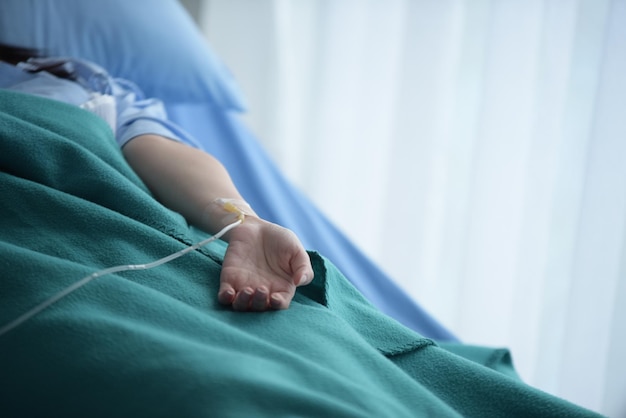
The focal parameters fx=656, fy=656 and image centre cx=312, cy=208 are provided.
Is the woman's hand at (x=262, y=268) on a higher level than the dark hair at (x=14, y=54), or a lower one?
lower

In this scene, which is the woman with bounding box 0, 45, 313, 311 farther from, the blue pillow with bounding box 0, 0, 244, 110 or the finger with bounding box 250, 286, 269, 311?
the blue pillow with bounding box 0, 0, 244, 110

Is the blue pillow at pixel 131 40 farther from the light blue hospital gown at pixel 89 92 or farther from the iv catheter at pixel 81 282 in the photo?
the iv catheter at pixel 81 282

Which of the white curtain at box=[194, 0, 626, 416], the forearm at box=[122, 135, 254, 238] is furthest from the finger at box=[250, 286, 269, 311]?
the white curtain at box=[194, 0, 626, 416]

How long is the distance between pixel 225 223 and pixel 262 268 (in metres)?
0.13

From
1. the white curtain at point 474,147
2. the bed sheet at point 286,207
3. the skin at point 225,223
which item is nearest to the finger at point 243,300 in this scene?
the skin at point 225,223

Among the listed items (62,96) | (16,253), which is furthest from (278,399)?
(62,96)

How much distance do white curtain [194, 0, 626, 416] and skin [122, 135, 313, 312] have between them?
1.00 meters

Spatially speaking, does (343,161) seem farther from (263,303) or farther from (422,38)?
(263,303)

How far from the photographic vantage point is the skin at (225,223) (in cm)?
66

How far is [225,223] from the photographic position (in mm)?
819

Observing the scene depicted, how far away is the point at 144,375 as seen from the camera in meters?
0.50

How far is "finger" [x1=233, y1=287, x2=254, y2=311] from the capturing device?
2.06 feet

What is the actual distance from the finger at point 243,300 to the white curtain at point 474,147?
1217 mm

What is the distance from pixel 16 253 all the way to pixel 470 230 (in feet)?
4.44
